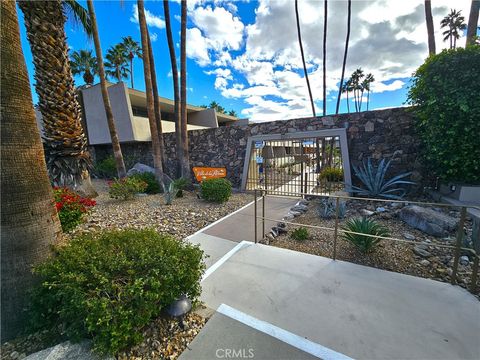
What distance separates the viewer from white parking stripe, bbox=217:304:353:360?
1.55m

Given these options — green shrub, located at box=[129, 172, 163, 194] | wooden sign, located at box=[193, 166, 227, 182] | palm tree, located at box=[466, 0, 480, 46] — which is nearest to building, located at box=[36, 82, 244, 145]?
green shrub, located at box=[129, 172, 163, 194]

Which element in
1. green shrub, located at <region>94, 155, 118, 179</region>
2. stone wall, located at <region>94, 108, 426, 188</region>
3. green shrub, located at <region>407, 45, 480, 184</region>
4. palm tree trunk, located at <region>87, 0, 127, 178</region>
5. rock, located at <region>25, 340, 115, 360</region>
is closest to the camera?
rock, located at <region>25, 340, 115, 360</region>

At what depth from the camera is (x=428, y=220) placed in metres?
3.70

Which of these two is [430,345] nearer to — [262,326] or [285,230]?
[262,326]

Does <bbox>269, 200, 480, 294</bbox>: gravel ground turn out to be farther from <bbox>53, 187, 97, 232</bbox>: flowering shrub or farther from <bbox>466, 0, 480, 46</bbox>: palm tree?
<bbox>466, 0, 480, 46</bbox>: palm tree

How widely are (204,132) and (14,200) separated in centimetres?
787

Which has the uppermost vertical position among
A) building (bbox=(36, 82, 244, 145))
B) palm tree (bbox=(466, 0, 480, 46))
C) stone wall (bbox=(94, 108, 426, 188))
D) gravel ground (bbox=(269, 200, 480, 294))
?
palm tree (bbox=(466, 0, 480, 46))

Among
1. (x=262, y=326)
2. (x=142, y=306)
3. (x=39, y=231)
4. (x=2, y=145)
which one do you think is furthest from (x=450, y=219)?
(x=2, y=145)

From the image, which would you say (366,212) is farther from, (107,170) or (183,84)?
(107,170)

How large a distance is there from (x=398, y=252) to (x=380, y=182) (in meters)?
2.84

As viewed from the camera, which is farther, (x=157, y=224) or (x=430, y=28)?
(x=430, y=28)

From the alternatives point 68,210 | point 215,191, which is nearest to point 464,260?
Answer: point 215,191

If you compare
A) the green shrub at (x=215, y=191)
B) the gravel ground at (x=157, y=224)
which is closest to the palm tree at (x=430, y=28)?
the gravel ground at (x=157, y=224)

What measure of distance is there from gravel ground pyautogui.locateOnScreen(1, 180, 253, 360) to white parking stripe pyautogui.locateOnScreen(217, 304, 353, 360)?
0.29m
